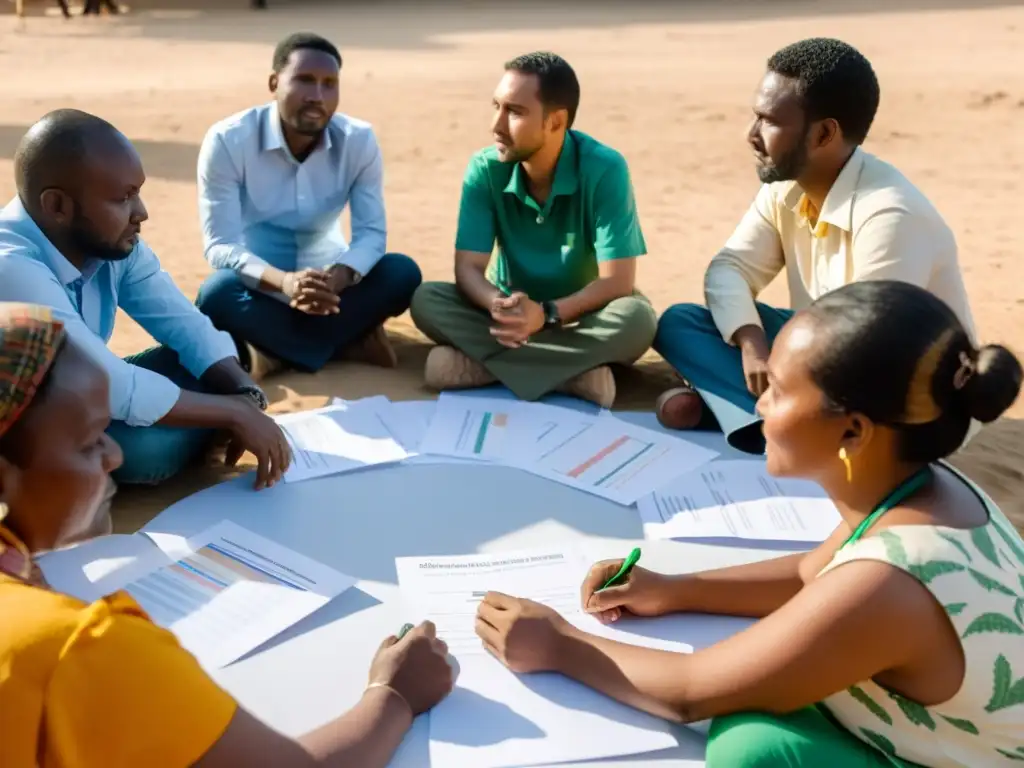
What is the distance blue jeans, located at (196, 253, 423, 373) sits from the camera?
4094mm

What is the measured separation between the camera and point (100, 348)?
9.04 ft

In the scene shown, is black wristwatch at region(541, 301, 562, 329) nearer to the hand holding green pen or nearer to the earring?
the hand holding green pen

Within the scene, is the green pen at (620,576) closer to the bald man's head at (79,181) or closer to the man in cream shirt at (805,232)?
the man in cream shirt at (805,232)

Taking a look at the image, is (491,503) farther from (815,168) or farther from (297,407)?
(815,168)

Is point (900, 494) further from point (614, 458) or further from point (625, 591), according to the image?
point (614, 458)

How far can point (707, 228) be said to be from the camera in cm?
666

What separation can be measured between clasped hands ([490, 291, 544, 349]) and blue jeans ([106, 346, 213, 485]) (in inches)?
40.2

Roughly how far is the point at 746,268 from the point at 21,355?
285 cm

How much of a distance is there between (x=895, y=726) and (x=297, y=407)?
8.76 feet

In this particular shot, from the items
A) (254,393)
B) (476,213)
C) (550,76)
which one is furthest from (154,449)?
(550,76)

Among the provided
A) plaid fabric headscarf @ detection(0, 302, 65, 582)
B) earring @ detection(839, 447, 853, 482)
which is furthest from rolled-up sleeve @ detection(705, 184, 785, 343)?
plaid fabric headscarf @ detection(0, 302, 65, 582)

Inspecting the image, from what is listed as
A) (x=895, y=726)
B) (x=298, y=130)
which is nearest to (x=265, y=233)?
(x=298, y=130)

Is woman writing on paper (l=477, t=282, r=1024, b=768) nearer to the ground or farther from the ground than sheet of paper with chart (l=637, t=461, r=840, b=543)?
farther from the ground

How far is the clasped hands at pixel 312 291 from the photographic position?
394cm
